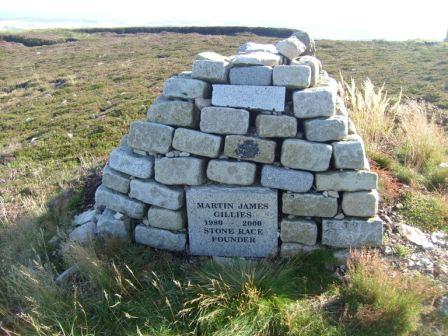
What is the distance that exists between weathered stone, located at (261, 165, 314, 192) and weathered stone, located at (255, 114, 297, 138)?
359 mm

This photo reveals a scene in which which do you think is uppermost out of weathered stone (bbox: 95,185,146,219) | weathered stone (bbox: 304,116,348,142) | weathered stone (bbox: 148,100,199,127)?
weathered stone (bbox: 148,100,199,127)

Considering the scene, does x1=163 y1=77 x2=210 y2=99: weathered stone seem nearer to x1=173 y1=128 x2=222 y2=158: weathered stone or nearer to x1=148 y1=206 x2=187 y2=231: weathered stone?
x1=173 y1=128 x2=222 y2=158: weathered stone

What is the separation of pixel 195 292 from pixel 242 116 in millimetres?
1836

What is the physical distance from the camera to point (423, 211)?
5.74 metres

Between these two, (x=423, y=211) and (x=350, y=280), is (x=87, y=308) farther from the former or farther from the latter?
(x=423, y=211)

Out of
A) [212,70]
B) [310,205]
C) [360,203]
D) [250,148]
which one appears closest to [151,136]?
[212,70]

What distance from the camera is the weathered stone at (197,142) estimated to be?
4.90 m

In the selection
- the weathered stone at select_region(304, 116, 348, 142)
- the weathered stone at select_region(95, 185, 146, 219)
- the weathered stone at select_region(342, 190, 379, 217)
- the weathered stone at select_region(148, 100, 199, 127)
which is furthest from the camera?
the weathered stone at select_region(95, 185, 146, 219)

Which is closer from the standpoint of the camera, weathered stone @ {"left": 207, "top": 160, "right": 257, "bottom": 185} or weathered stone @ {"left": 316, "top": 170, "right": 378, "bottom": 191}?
weathered stone @ {"left": 316, "top": 170, "right": 378, "bottom": 191}

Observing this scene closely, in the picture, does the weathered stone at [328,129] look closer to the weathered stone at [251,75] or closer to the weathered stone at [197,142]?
the weathered stone at [251,75]

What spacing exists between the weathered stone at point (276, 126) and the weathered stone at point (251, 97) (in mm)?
101

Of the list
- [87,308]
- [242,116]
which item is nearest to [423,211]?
[242,116]

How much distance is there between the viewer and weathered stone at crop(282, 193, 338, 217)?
4805 millimetres

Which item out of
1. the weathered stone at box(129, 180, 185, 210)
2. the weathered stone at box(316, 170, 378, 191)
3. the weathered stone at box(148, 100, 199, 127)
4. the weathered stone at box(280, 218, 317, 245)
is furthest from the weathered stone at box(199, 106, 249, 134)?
the weathered stone at box(280, 218, 317, 245)
